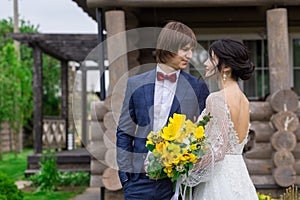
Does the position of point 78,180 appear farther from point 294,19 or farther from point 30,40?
point 294,19

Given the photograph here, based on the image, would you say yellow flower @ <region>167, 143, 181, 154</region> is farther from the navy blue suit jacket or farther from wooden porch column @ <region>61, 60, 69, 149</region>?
wooden porch column @ <region>61, 60, 69, 149</region>

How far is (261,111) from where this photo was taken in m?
6.27

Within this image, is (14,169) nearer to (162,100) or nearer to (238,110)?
(162,100)

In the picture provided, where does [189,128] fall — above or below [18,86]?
below

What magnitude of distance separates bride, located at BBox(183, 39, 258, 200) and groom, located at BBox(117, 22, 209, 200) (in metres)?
0.14

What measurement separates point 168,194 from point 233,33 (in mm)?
6106

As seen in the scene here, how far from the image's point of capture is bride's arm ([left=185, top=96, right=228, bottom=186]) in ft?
9.42

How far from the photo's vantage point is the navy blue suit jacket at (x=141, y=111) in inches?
120

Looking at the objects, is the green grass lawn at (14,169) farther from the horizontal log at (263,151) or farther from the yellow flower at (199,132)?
the yellow flower at (199,132)

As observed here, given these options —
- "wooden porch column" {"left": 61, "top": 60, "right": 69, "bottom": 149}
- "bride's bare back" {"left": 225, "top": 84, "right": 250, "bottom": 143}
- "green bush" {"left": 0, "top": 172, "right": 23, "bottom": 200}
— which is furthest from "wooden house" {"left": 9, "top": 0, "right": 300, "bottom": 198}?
"wooden porch column" {"left": 61, "top": 60, "right": 69, "bottom": 149}

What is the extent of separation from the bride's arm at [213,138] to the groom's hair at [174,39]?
33cm

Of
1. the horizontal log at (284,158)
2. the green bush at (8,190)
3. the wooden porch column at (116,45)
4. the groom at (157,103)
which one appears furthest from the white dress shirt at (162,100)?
the horizontal log at (284,158)

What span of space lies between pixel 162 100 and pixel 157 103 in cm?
3

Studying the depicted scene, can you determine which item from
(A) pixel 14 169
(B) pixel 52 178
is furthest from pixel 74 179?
(A) pixel 14 169
